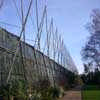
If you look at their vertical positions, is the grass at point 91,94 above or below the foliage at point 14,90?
below

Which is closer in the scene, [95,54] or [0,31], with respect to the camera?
[0,31]

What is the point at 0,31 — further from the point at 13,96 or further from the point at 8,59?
the point at 13,96

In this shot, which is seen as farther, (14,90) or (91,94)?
(91,94)

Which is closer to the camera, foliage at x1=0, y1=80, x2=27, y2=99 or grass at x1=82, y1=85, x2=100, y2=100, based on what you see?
foliage at x1=0, y1=80, x2=27, y2=99

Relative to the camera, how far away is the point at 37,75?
16328mm

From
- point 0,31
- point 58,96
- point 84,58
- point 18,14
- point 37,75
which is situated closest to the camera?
point 0,31

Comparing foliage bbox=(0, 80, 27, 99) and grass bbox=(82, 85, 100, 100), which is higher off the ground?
foliage bbox=(0, 80, 27, 99)

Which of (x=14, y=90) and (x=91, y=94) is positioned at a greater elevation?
(x=14, y=90)

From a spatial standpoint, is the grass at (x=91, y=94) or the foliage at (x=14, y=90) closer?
the foliage at (x=14, y=90)

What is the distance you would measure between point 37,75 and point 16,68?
332cm

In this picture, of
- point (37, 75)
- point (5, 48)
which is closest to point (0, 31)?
point (5, 48)

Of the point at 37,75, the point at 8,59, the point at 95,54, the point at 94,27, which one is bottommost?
the point at 37,75

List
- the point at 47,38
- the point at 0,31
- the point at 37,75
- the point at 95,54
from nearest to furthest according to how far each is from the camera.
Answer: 1. the point at 0,31
2. the point at 37,75
3. the point at 47,38
4. the point at 95,54

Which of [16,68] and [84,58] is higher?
[84,58]
